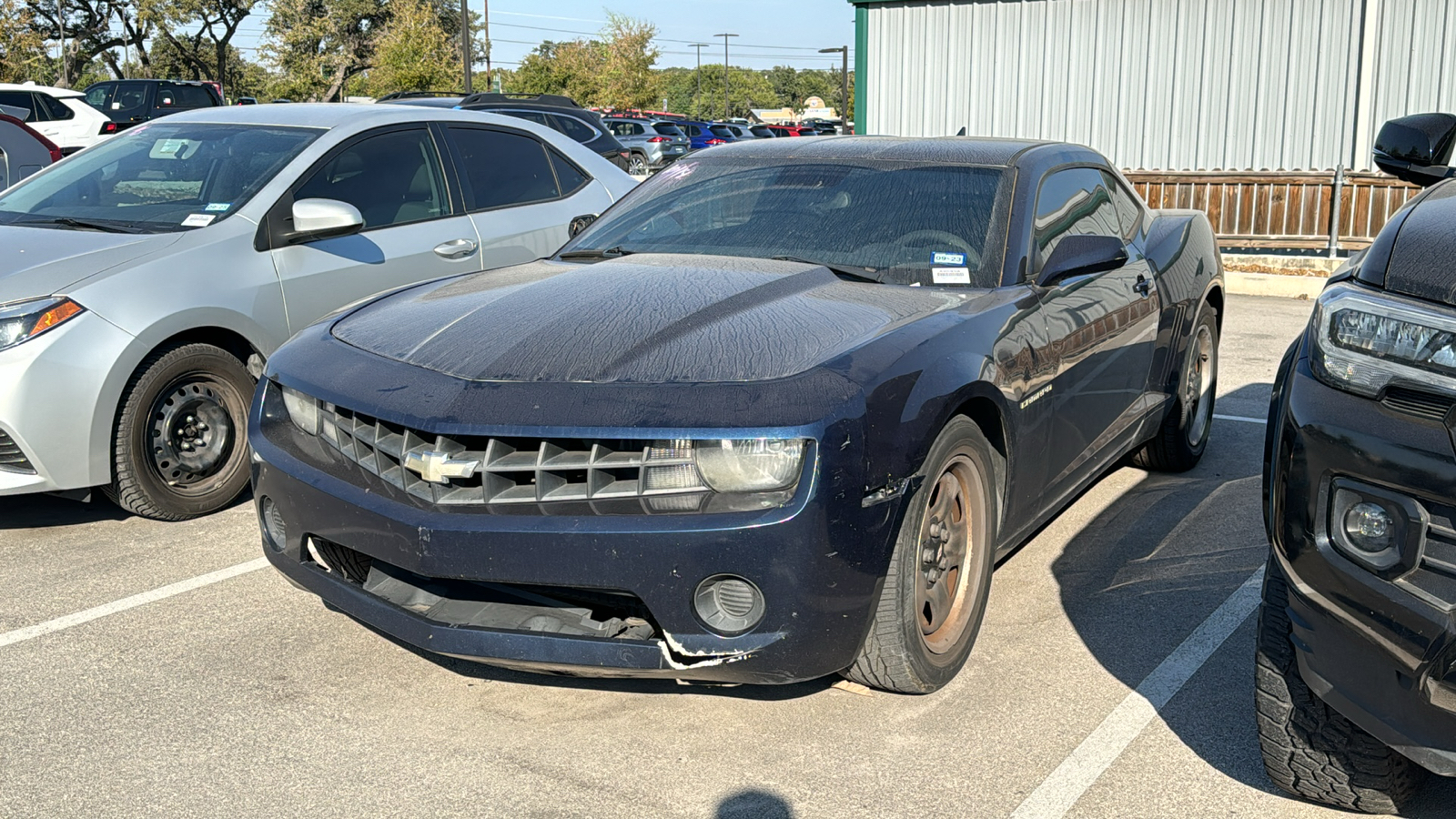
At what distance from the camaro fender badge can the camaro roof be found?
952 mm

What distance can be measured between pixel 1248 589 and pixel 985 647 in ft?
3.62

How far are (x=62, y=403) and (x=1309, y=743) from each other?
415cm

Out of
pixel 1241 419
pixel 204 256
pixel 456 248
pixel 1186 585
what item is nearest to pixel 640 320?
pixel 1186 585

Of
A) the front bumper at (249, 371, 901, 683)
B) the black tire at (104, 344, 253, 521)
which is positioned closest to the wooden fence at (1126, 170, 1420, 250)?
the black tire at (104, 344, 253, 521)

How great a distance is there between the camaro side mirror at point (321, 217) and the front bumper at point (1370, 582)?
3.95 m

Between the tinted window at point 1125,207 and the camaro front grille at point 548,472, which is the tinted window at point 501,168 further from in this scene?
the camaro front grille at point 548,472

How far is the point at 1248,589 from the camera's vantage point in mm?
4383

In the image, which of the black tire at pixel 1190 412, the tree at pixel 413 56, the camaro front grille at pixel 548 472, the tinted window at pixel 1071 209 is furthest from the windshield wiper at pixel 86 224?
the tree at pixel 413 56

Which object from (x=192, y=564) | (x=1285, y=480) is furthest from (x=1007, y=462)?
(x=192, y=564)

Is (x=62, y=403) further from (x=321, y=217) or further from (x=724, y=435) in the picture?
(x=724, y=435)

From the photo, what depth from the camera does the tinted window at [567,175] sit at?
23.1ft

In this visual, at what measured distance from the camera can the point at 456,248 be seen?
6.11m

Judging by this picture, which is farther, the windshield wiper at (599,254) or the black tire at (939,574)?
the windshield wiper at (599,254)

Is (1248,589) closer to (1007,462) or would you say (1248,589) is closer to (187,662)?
(1007,462)
